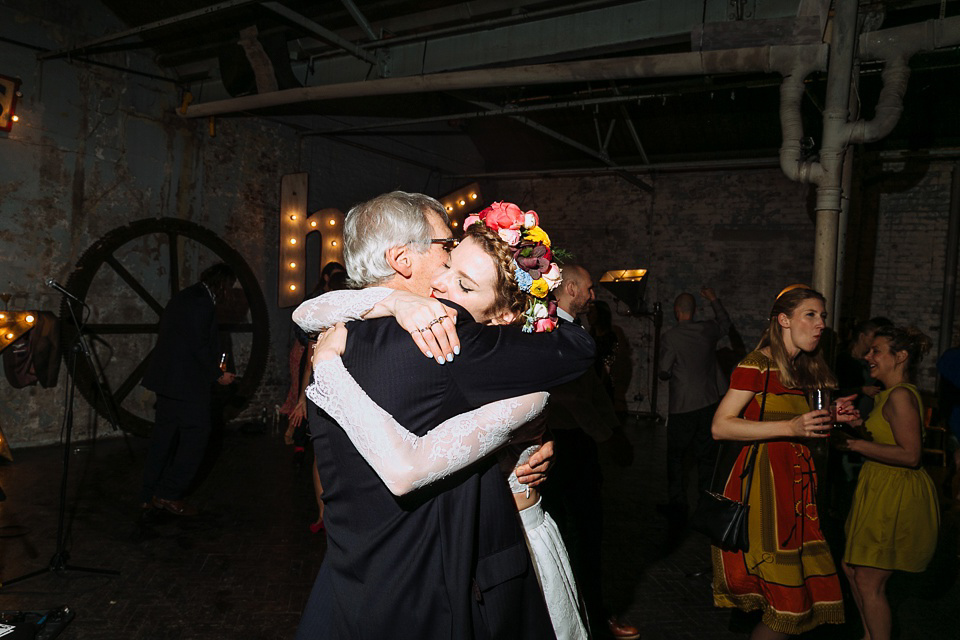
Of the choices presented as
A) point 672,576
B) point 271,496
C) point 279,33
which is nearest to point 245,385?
point 271,496

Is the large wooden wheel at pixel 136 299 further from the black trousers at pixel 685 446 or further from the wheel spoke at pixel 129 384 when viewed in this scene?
the black trousers at pixel 685 446

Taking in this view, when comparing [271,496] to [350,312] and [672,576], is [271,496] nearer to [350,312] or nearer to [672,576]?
[672,576]

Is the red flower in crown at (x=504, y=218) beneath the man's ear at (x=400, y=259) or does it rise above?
above

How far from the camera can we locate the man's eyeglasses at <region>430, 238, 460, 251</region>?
5.50 feet

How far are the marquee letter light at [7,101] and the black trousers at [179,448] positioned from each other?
156 inches

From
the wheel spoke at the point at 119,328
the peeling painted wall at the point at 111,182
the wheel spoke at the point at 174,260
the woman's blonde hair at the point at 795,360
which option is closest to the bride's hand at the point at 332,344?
the woman's blonde hair at the point at 795,360

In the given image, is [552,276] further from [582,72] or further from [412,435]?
[582,72]

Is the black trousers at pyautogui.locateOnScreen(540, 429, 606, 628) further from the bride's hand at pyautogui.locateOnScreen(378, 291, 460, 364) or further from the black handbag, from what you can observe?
the bride's hand at pyautogui.locateOnScreen(378, 291, 460, 364)

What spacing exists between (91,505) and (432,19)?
5.71 metres

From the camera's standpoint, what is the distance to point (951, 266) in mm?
9055

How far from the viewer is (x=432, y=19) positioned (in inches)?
258

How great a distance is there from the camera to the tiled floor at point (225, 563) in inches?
141

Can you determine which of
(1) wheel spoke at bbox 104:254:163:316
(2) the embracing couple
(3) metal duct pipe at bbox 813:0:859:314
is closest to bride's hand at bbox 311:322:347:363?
(2) the embracing couple

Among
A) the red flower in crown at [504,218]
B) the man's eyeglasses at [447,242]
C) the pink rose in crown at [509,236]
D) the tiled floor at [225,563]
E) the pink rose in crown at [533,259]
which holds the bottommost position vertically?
the tiled floor at [225,563]
